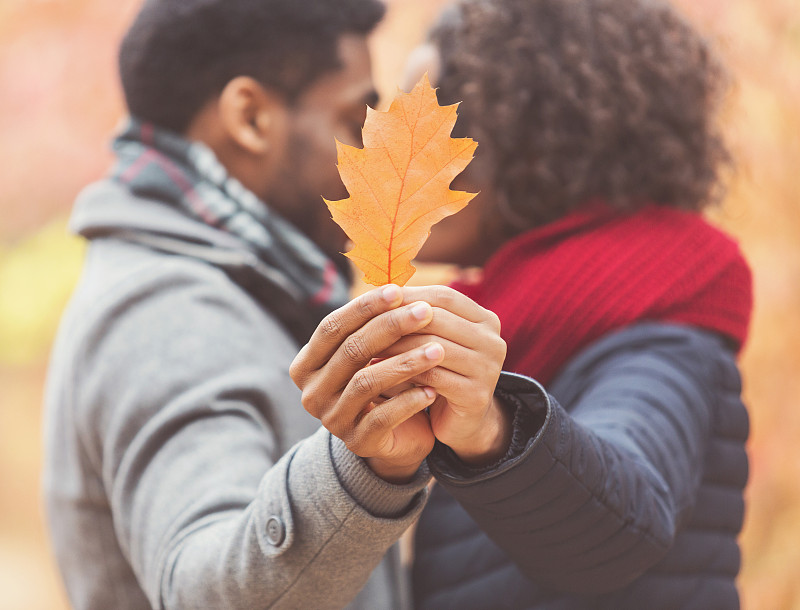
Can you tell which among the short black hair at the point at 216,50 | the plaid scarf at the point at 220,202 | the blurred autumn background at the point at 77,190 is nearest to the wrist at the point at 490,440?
the plaid scarf at the point at 220,202

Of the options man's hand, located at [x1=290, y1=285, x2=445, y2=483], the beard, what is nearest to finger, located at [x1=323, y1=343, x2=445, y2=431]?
man's hand, located at [x1=290, y1=285, x2=445, y2=483]

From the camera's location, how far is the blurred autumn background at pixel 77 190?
Result: 2.21 meters

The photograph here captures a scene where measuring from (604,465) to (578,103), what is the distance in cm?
64

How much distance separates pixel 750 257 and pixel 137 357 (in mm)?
1938

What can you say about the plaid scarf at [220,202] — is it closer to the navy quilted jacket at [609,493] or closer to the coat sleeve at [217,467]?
the coat sleeve at [217,467]

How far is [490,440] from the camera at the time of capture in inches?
26.7

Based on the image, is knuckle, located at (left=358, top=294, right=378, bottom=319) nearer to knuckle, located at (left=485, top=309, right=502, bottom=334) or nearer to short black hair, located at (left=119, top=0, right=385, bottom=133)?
knuckle, located at (left=485, top=309, right=502, bottom=334)

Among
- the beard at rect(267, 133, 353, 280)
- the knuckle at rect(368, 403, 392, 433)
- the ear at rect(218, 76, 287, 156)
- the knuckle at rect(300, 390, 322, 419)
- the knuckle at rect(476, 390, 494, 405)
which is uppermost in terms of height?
the ear at rect(218, 76, 287, 156)

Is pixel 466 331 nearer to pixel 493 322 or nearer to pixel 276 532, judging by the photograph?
pixel 493 322

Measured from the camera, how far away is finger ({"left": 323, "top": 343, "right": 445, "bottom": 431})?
57cm

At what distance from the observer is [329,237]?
1368mm

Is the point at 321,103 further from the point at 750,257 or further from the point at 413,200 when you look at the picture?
the point at 750,257

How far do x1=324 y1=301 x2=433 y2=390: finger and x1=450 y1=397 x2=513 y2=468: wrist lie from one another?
131 mm

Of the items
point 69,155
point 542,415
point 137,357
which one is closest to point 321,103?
point 137,357
